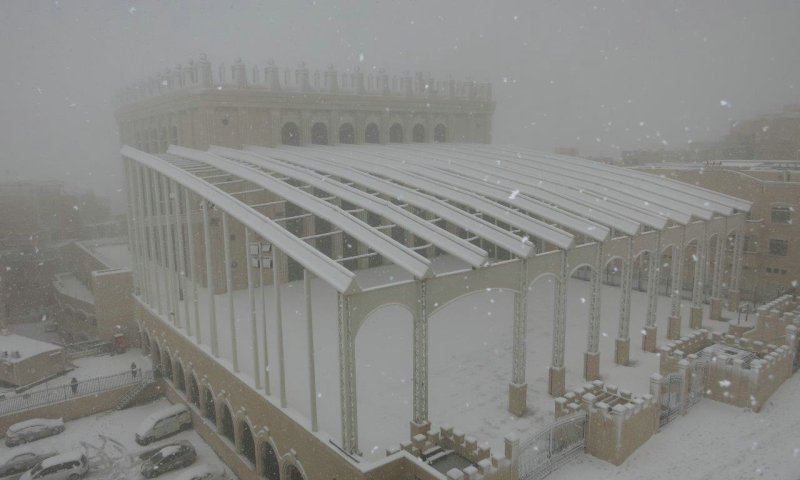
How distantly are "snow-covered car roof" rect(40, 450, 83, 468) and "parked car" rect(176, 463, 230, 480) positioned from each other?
163 inches

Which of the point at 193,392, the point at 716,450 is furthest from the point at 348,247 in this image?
the point at 716,450

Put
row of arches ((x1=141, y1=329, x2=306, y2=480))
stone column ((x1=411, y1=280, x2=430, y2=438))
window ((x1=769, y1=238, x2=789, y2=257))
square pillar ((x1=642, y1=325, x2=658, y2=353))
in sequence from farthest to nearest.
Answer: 1. window ((x1=769, y1=238, x2=789, y2=257))
2. square pillar ((x1=642, y1=325, x2=658, y2=353))
3. row of arches ((x1=141, y1=329, x2=306, y2=480))
4. stone column ((x1=411, y1=280, x2=430, y2=438))

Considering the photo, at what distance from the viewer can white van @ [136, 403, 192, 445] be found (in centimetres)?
1925

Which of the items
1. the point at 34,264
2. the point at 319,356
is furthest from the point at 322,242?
the point at 34,264

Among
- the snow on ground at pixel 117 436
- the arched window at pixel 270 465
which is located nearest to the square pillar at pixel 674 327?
the arched window at pixel 270 465

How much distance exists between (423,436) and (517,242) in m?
5.47

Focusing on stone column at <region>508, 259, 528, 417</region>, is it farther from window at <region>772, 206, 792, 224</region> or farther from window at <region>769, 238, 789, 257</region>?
window at <region>769, 238, 789, 257</region>

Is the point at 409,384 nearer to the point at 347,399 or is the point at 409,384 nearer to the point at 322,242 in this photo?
the point at 347,399

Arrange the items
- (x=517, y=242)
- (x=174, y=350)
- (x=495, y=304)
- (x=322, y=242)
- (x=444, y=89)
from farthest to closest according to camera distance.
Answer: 1. (x=444, y=89)
2. (x=322, y=242)
3. (x=495, y=304)
4. (x=174, y=350)
5. (x=517, y=242)

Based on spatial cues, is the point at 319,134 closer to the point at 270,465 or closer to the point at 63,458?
the point at 270,465

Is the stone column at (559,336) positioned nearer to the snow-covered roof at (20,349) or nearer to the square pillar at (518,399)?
the square pillar at (518,399)

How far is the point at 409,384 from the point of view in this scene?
15281 millimetres

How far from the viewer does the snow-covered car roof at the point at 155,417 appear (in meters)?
19.3

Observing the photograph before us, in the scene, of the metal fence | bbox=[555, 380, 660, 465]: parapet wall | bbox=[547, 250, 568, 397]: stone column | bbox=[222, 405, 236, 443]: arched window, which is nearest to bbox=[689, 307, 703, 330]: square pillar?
bbox=[547, 250, 568, 397]: stone column
